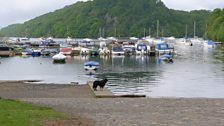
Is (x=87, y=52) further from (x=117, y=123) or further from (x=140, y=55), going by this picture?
(x=117, y=123)

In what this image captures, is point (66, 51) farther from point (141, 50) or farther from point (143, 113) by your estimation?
point (143, 113)

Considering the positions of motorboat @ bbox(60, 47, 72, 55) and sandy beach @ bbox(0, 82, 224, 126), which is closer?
sandy beach @ bbox(0, 82, 224, 126)

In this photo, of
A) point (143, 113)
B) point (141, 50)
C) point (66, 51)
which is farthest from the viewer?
point (141, 50)

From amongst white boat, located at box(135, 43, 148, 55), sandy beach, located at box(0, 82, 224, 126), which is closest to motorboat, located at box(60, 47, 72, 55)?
white boat, located at box(135, 43, 148, 55)

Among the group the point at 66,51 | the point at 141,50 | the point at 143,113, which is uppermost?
the point at 143,113

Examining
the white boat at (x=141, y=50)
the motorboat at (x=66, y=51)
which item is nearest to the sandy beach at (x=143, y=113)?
the motorboat at (x=66, y=51)

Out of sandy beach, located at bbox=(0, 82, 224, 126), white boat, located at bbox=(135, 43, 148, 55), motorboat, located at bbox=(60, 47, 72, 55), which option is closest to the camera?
sandy beach, located at bbox=(0, 82, 224, 126)

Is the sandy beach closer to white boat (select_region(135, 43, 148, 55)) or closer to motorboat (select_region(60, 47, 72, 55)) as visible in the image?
motorboat (select_region(60, 47, 72, 55))

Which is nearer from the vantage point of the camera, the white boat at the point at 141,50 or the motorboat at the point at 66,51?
the motorboat at the point at 66,51

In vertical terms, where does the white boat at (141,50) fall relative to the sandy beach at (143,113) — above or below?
below

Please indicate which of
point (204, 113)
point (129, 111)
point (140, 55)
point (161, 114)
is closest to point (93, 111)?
point (129, 111)

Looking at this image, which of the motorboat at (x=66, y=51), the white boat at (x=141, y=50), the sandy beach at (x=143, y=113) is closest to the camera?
the sandy beach at (x=143, y=113)

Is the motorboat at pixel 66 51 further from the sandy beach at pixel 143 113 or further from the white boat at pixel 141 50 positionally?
the sandy beach at pixel 143 113

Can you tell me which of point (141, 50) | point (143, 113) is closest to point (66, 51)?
point (141, 50)
